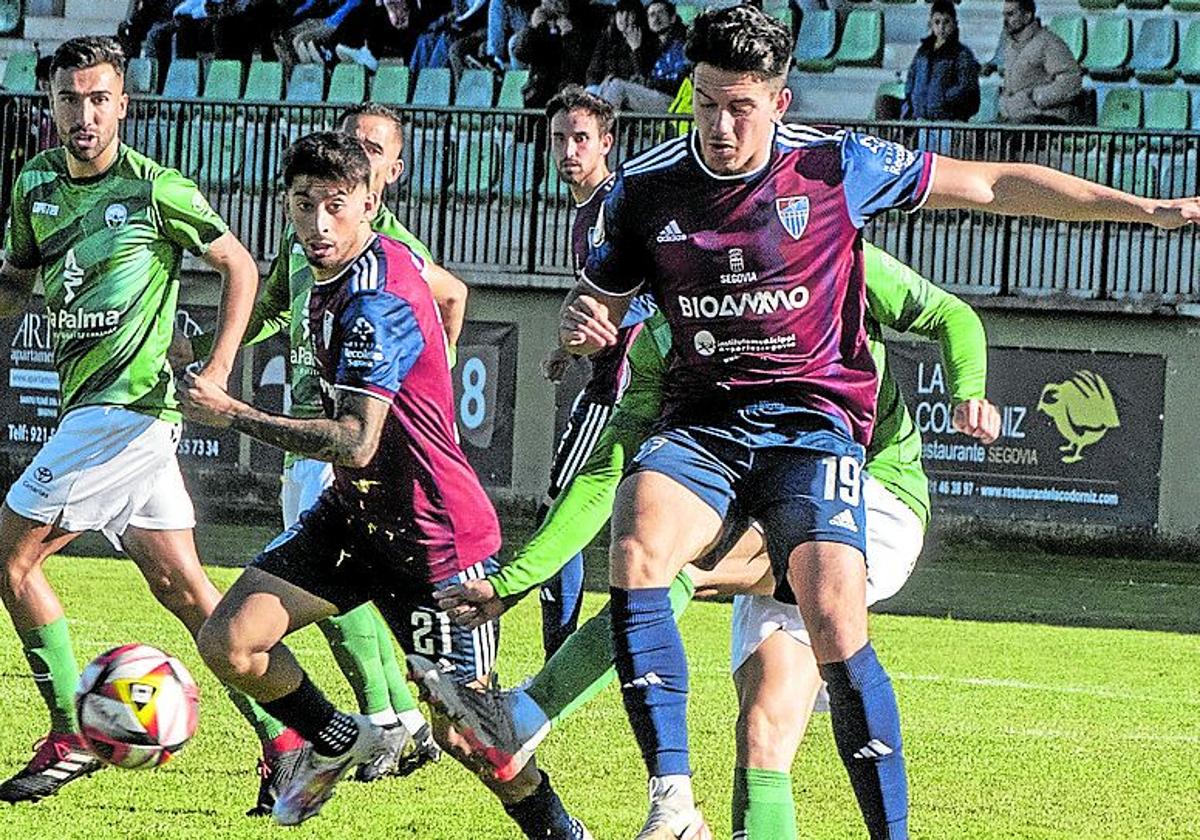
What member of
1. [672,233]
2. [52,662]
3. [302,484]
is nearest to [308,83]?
[302,484]

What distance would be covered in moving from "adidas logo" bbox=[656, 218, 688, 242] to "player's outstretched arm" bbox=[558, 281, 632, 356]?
0.65ft

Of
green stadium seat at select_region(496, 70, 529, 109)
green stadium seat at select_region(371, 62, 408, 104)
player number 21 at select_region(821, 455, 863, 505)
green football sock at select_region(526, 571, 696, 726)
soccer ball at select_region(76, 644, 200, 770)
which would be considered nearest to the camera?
player number 21 at select_region(821, 455, 863, 505)

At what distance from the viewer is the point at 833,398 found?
17.3 ft

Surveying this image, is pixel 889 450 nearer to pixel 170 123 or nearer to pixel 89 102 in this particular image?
pixel 89 102

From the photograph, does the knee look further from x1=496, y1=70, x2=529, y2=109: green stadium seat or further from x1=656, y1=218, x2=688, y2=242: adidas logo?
x1=496, y1=70, x2=529, y2=109: green stadium seat

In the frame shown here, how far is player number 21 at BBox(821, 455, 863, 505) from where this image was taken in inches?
201

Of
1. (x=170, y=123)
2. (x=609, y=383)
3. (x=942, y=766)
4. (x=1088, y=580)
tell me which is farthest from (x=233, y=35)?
(x=942, y=766)

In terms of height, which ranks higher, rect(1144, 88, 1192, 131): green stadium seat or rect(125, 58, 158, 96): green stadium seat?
rect(125, 58, 158, 96): green stadium seat

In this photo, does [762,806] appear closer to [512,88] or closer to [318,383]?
[318,383]

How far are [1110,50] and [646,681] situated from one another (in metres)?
13.9

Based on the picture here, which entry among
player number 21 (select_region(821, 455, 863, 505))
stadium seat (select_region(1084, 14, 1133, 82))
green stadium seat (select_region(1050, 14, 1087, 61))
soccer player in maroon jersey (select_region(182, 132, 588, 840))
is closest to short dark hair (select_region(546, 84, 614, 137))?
soccer player in maroon jersey (select_region(182, 132, 588, 840))

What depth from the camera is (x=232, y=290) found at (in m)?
6.79

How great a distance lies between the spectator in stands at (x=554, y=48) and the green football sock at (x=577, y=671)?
38.6 feet

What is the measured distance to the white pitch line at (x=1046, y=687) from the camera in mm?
Result: 9461
